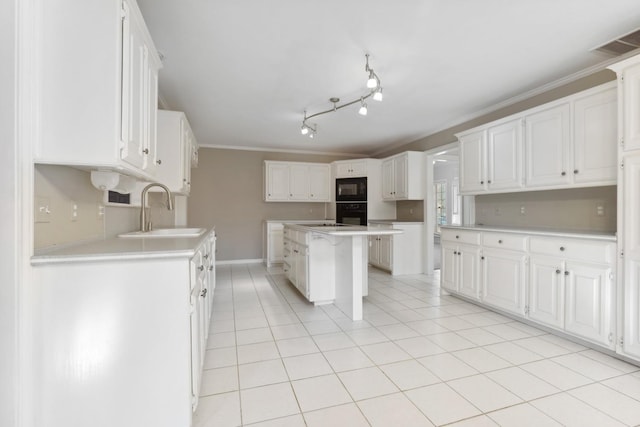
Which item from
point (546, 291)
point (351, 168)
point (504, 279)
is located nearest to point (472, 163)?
point (504, 279)

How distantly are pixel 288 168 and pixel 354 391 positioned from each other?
16.0ft

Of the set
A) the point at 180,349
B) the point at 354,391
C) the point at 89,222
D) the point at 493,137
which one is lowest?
the point at 354,391

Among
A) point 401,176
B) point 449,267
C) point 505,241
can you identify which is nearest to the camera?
point 505,241

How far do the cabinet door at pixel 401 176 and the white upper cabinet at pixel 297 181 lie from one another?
154cm

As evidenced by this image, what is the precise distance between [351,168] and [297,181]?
117 centimetres

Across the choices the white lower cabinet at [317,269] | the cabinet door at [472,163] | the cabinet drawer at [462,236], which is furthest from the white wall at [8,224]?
the cabinet door at [472,163]

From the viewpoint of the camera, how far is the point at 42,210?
4.65 ft

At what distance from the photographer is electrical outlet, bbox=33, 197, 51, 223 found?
4.49 feet

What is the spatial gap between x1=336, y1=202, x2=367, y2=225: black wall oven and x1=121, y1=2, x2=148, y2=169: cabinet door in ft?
14.8

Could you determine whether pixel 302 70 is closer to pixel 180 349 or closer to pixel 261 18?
pixel 261 18

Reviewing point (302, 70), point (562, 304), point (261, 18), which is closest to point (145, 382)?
point (261, 18)

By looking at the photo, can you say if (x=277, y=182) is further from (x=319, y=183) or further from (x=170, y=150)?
(x=170, y=150)

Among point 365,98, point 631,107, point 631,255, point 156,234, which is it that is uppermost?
point 365,98

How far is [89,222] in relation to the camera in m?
1.92
